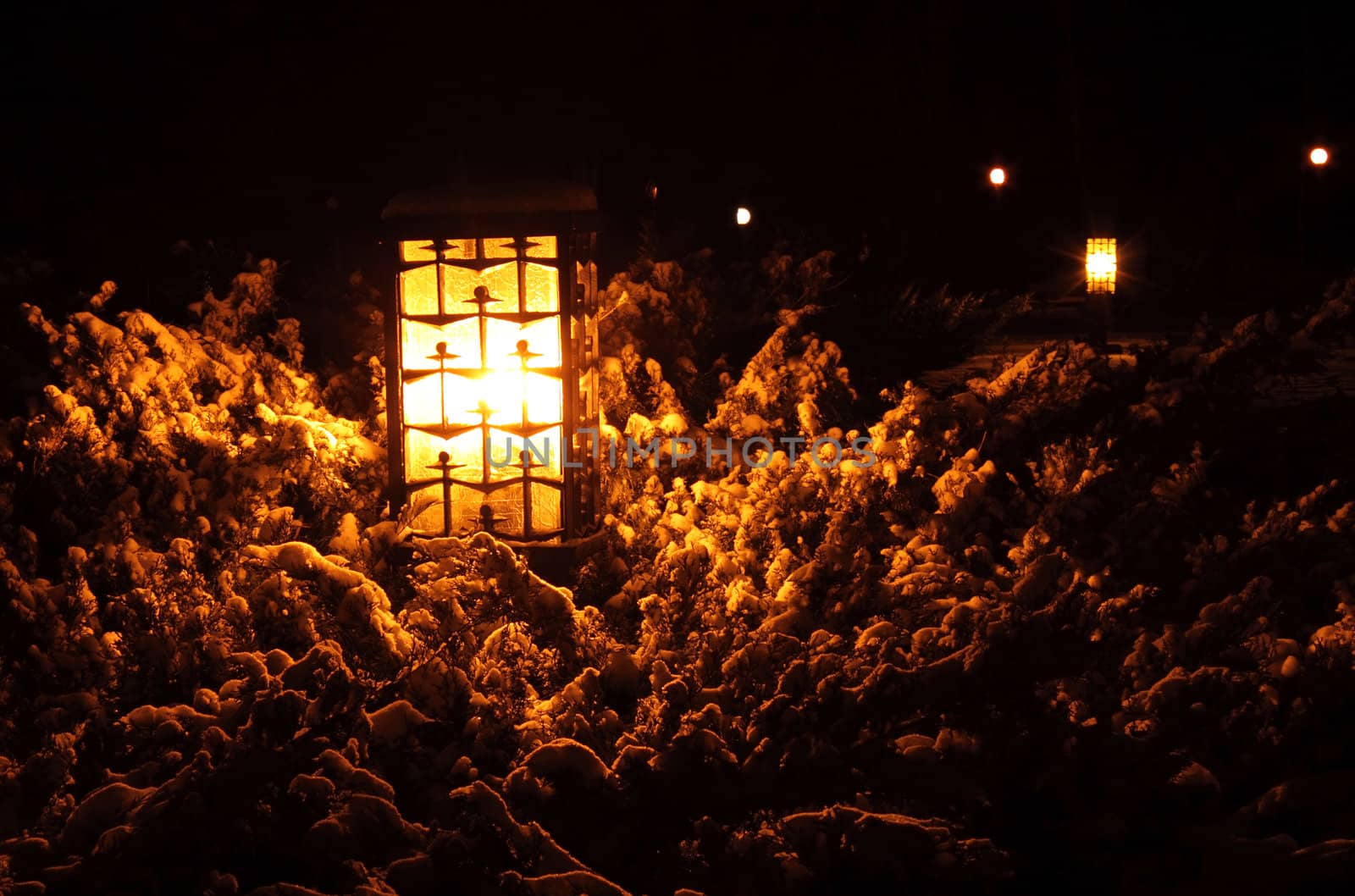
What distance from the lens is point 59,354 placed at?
4230 mm

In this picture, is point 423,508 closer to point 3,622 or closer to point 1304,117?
point 3,622

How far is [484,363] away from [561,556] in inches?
26.1

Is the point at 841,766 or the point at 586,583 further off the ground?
the point at 586,583

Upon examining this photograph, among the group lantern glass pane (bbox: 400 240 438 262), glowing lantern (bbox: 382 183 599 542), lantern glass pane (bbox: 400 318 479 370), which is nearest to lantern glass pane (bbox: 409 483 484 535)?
glowing lantern (bbox: 382 183 599 542)

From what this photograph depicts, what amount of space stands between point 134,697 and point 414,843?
1022mm

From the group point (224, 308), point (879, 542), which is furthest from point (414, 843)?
point (224, 308)

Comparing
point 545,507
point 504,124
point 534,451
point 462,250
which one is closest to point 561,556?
point 545,507

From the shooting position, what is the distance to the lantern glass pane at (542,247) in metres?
3.99

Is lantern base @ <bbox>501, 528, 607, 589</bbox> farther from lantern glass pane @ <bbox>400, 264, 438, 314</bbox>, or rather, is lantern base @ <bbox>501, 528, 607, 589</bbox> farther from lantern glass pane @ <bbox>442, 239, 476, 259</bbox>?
lantern glass pane @ <bbox>442, 239, 476, 259</bbox>

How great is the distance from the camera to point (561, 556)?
4.08 m

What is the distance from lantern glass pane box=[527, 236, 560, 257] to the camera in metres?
3.99

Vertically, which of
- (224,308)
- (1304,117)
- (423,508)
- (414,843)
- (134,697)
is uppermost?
(1304,117)

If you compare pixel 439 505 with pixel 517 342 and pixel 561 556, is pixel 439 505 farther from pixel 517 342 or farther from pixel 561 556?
pixel 517 342

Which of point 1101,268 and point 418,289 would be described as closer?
point 418,289
